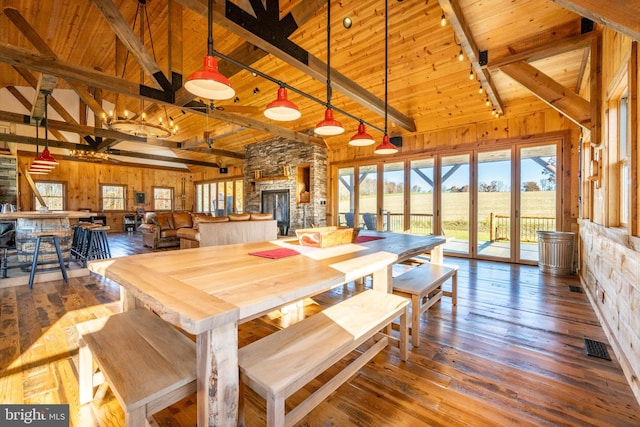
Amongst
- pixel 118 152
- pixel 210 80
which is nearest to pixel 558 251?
pixel 210 80

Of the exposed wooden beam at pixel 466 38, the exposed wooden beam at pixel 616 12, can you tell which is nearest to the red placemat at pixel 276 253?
the exposed wooden beam at pixel 616 12

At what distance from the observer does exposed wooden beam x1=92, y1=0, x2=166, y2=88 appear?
3.17m

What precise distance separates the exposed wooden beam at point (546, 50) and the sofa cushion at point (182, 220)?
741cm

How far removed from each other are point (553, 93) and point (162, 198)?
13.6 metres

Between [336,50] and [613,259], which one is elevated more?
[336,50]

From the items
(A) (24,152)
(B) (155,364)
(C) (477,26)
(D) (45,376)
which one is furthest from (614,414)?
(A) (24,152)

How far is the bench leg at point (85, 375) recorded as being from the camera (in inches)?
57.2

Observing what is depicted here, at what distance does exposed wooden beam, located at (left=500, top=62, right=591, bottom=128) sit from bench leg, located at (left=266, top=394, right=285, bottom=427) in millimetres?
4316

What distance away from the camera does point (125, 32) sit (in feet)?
11.3

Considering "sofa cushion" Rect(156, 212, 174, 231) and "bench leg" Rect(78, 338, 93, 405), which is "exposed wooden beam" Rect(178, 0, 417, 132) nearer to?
"bench leg" Rect(78, 338, 93, 405)

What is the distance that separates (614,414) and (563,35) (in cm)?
410

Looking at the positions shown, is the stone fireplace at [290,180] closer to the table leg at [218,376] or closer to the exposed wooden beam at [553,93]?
the exposed wooden beam at [553,93]

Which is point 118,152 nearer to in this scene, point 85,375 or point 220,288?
point 85,375

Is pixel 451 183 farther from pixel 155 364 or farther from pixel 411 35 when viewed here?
pixel 155 364
